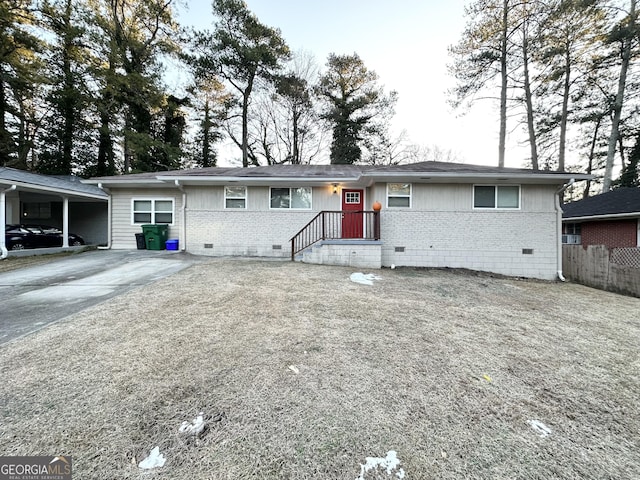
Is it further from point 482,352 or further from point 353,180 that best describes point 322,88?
point 482,352

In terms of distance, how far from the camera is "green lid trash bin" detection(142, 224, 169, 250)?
32.0 ft

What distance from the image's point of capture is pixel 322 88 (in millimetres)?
19766

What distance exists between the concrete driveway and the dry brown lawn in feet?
1.75

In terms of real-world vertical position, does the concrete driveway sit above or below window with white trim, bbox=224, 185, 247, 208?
below

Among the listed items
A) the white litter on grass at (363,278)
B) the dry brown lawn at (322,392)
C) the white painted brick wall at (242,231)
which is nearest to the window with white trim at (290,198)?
the white painted brick wall at (242,231)

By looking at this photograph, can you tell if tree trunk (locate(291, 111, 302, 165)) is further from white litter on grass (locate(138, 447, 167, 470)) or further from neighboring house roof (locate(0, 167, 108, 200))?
white litter on grass (locate(138, 447, 167, 470))

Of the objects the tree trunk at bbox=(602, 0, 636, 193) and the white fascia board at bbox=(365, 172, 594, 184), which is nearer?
the white fascia board at bbox=(365, 172, 594, 184)

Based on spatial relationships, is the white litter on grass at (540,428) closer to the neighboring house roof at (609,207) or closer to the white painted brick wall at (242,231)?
the white painted brick wall at (242,231)

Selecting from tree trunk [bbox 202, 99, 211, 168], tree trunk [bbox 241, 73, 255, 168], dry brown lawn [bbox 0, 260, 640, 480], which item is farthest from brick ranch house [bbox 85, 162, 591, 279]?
tree trunk [bbox 202, 99, 211, 168]

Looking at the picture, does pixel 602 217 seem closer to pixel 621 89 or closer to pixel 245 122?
pixel 621 89

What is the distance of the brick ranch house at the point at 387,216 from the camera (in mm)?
8125

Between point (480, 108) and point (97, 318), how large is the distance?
59.6 ft

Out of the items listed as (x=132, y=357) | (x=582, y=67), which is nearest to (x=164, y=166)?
(x=132, y=357)

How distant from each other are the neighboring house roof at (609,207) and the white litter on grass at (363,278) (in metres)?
11.0
